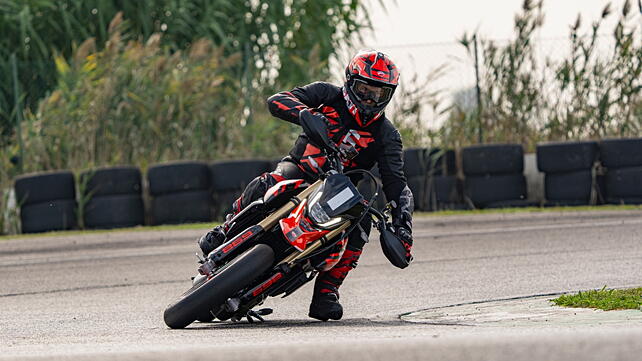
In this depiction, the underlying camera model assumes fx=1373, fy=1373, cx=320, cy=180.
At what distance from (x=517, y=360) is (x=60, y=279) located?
759 cm

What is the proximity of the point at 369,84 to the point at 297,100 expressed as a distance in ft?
1.40

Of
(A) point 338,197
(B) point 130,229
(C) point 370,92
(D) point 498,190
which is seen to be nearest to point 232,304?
(A) point 338,197

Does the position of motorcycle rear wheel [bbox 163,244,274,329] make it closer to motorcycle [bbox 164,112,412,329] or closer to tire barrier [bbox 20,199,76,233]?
motorcycle [bbox 164,112,412,329]

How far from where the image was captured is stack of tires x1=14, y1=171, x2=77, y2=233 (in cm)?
1691

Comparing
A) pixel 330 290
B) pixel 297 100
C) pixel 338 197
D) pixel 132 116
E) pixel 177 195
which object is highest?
pixel 297 100

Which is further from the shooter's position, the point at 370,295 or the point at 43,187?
the point at 43,187

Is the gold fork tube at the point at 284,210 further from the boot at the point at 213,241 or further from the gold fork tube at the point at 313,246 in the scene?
the boot at the point at 213,241

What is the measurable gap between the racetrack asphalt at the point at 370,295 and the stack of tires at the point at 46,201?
3.00 feet

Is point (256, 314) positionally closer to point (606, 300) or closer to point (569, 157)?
point (606, 300)

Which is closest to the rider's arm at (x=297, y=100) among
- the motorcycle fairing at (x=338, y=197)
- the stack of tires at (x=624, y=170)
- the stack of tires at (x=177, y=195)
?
the motorcycle fairing at (x=338, y=197)

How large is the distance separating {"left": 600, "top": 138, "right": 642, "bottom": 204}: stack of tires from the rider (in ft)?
31.5

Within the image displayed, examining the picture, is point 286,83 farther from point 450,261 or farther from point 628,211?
point 450,261

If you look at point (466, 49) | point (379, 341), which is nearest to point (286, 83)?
point (466, 49)

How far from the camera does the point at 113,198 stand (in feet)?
56.0
